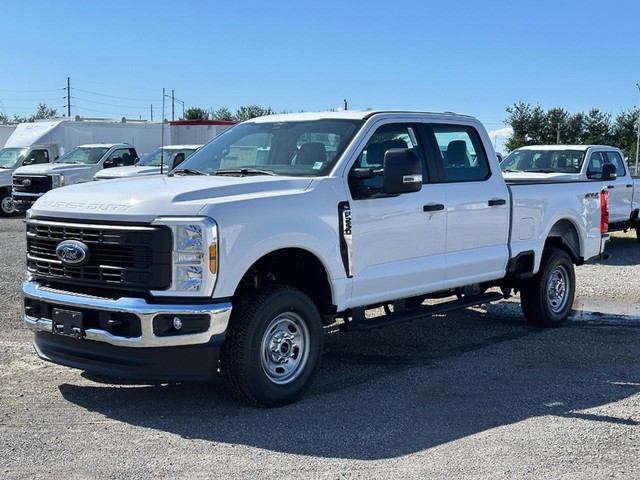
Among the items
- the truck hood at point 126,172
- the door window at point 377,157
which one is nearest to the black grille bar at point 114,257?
the door window at point 377,157

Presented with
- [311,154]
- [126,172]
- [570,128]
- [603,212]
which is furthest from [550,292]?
[570,128]

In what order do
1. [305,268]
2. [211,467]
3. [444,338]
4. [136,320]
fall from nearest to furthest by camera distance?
[211,467], [136,320], [305,268], [444,338]

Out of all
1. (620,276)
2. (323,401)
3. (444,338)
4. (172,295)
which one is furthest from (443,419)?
(620,276)

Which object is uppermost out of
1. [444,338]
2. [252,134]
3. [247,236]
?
[252,134]

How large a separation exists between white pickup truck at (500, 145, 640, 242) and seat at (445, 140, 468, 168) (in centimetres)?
804

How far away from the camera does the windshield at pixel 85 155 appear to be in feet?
77.6

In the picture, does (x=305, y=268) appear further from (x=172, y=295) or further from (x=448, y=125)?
(x=448, y=125)

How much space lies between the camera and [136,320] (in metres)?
5.59

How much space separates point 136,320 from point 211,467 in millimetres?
1165

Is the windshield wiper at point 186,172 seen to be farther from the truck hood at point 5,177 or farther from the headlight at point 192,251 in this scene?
the truck hood at point 5,177

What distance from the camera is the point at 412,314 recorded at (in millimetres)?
7406

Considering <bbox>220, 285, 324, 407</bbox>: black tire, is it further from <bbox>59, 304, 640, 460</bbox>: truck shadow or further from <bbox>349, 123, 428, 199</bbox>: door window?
<bbox>349, 123, 428, 199</bbox>: door window

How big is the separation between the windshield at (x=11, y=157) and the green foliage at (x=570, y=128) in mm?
35607

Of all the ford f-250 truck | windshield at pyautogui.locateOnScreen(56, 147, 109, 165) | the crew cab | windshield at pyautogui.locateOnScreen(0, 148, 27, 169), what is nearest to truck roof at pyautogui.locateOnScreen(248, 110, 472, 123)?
the ford f-250 truck
